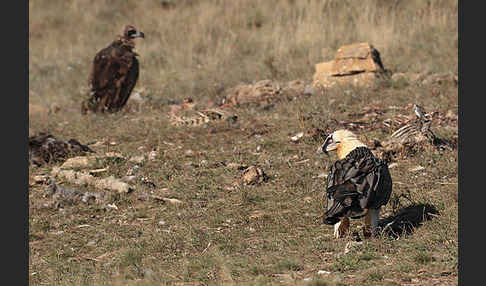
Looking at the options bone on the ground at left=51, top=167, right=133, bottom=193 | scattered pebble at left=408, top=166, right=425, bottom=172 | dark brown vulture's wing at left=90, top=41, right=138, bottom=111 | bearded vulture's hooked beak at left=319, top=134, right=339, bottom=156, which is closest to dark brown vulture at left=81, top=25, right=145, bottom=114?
dark brown vulture's wing at left=90, top=41, right=138, bottom=111

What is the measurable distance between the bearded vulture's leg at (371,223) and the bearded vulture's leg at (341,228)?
15 centimetres

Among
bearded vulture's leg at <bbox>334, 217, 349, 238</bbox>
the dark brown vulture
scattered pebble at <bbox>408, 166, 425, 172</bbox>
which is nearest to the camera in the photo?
bearded vulture's leg at <bbox>334, 217, 349, 238</bbox>

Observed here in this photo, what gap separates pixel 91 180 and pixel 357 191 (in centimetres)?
353

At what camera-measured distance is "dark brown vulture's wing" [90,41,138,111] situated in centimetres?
1155

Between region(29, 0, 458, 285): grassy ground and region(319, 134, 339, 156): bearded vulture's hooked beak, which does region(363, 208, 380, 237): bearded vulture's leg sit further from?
region(319, 134, 339, 156): bearded vulture's hooked beak

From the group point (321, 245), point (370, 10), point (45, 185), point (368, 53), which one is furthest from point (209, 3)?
point (321, 245)

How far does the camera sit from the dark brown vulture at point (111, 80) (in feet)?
37.9

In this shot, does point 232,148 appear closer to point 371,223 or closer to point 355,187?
point 371,223

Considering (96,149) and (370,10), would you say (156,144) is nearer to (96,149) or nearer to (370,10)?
(96,149)

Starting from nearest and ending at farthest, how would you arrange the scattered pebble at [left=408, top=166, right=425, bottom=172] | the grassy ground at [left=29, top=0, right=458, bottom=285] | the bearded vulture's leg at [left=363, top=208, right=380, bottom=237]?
1. the grassy ground at [left=29, top=0, right=458, bottom=285]
2. the bearded vulture's leg at [left=363, top=208, right=380, bottom=237]
3. the scattered pebble at [left=408, top=166, right=425, bottom=172]

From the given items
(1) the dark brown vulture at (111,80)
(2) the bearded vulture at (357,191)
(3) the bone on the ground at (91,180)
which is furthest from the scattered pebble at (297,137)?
(1) the dark brown vulture at (111,80)

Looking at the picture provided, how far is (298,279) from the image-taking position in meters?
4.68

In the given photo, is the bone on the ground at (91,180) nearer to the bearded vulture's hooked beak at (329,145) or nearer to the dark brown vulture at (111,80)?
the bearded vulture's hooked beak at (329,145)

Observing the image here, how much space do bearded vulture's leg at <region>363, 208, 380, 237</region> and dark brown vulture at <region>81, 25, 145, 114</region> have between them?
22.3 ft
